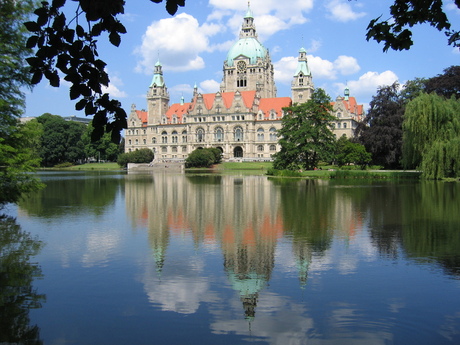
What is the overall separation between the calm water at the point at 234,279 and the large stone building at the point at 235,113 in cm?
7964

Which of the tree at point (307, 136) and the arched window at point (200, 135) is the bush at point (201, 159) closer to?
the arched window at point (200, 135)

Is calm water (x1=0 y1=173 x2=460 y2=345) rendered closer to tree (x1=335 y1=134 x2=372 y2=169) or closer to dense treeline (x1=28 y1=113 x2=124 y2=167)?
tree (x1=335 y1=134 x2=372 y2=169)

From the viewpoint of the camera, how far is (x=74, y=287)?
9094 millimetres

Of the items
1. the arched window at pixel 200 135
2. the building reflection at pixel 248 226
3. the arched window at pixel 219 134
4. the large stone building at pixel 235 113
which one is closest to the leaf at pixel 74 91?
the building reflection at pixel 248 226

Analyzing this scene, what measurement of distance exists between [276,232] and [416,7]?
8759 millimetres

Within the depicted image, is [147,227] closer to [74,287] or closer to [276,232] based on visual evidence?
[276,232]

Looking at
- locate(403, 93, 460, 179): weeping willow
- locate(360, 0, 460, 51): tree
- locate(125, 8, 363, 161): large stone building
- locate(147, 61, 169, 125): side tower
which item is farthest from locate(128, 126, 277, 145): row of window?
locate(360, 0, 460, 51): tree

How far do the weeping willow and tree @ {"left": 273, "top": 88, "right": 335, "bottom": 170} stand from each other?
12105 mm

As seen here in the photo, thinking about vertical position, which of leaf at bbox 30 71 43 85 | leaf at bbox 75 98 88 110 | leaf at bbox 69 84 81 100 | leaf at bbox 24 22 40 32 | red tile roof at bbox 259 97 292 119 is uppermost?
red tile roof at bbox 259 97 292 119

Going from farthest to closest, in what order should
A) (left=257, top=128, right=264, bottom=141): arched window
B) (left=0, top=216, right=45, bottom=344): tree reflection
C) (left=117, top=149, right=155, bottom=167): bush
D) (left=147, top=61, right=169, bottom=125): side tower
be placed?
(left=147, top=61, right=169, bottom=125): side tower → (left=257, top=128, right=264, bottom=141): arched window → (left=117, top=149, right=155, bottom=167): bush → (left=0, top=216, right=45, bottom=344): tree reflection

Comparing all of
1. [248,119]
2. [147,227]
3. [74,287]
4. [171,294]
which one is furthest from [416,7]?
[248,119]

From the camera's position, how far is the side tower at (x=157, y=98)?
11075 cm

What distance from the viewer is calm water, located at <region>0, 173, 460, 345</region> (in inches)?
279

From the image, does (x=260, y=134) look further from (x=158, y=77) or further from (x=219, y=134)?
(x=158, y=77)
